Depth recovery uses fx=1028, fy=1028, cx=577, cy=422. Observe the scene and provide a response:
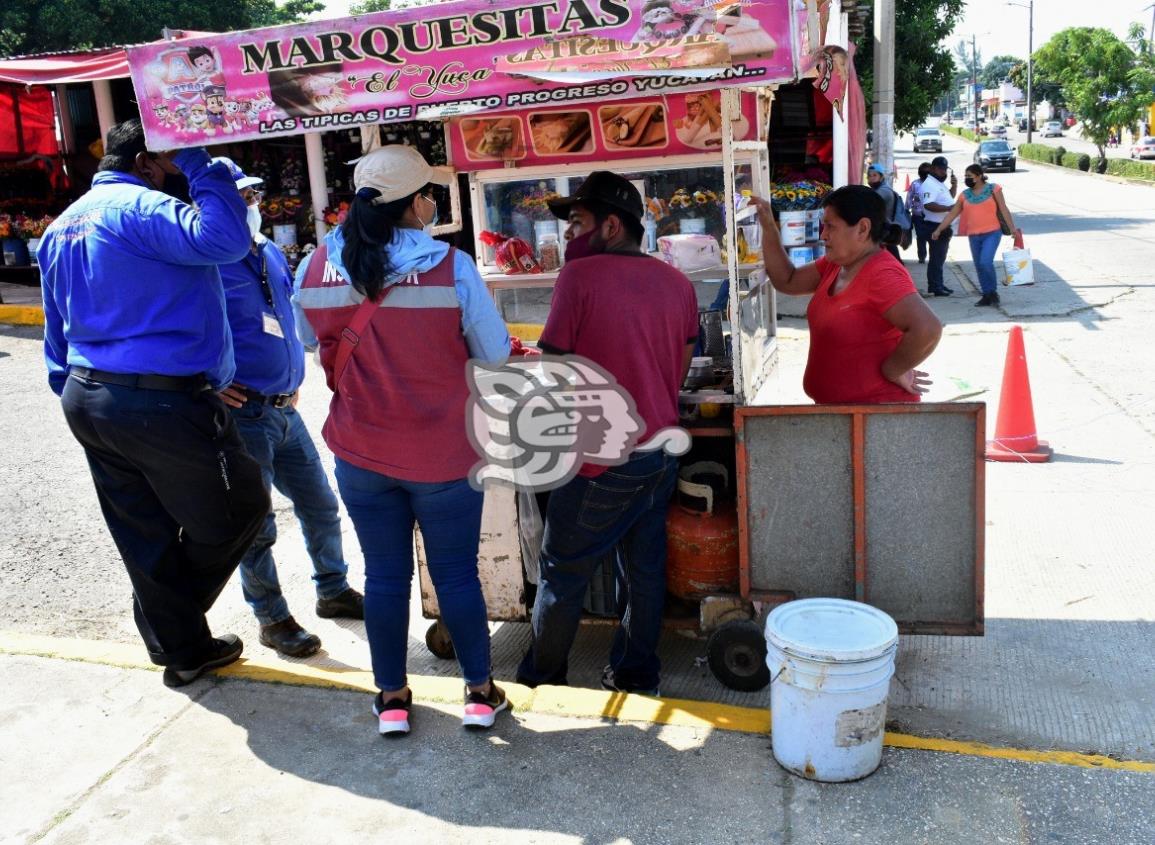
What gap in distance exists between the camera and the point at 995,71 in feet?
503

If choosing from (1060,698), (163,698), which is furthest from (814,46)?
(163,698)

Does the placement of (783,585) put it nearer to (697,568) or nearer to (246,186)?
(697,568)

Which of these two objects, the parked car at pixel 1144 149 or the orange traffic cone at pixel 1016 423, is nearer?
the orange traffic cone at pixel 1016 423

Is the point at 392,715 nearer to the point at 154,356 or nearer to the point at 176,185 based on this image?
the point at 154,356

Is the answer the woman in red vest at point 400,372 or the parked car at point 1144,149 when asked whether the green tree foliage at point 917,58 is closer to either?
the woman in red vest at point 400,372

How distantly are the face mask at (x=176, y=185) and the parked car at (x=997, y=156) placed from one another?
146ft

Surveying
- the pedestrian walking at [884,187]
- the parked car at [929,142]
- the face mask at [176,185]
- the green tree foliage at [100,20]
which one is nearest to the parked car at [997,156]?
the parked car at [929,142]

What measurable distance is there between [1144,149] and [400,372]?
53890 millimetres

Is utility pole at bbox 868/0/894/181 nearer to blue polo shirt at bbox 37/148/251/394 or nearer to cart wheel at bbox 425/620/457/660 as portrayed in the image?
cart wheel at bbox 425/620/457/660

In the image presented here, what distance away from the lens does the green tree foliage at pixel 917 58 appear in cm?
2011

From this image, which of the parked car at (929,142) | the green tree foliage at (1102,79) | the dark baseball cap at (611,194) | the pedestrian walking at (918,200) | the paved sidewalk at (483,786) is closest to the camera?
the paved sidewalk at (483,786)

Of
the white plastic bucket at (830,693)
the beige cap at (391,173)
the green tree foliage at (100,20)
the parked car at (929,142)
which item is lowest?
the white plastic bucket at (830,693)

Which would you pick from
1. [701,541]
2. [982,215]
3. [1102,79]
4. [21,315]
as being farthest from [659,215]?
[1102,79]

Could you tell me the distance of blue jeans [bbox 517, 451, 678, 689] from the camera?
3475 millimetres
